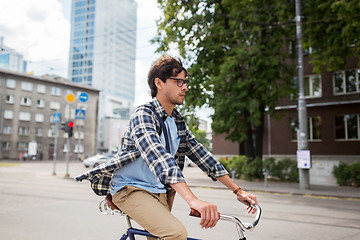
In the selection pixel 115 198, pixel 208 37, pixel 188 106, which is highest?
pixel 208 37

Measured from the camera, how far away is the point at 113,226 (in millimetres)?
6305

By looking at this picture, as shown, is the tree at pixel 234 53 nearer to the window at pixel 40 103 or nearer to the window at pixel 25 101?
the window at pixel 25 101

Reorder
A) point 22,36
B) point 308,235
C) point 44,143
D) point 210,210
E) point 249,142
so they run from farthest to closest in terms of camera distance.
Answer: point 44,143 → point 249,142 → point 22,36 → point 308,235 → point 210,210

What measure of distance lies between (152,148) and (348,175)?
54.9 feet

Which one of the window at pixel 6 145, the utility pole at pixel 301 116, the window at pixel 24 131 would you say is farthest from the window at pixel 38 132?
the utility pole at pixel 301 116

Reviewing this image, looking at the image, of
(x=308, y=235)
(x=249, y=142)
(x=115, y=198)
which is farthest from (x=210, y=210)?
(x=249, y=142)

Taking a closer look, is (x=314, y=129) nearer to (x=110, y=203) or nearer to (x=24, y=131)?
(x=110, y=203)

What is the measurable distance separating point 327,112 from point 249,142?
25.6 feet

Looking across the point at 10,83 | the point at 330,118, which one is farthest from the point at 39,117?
the point at 330,118

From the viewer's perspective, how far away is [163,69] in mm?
2242

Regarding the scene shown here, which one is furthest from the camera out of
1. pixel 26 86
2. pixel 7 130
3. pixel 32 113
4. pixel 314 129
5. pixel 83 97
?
pixel 32 113

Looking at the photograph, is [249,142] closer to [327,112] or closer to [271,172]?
[271,172]

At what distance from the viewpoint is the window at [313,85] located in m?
24.0

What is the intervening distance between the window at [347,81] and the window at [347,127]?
174 cm
